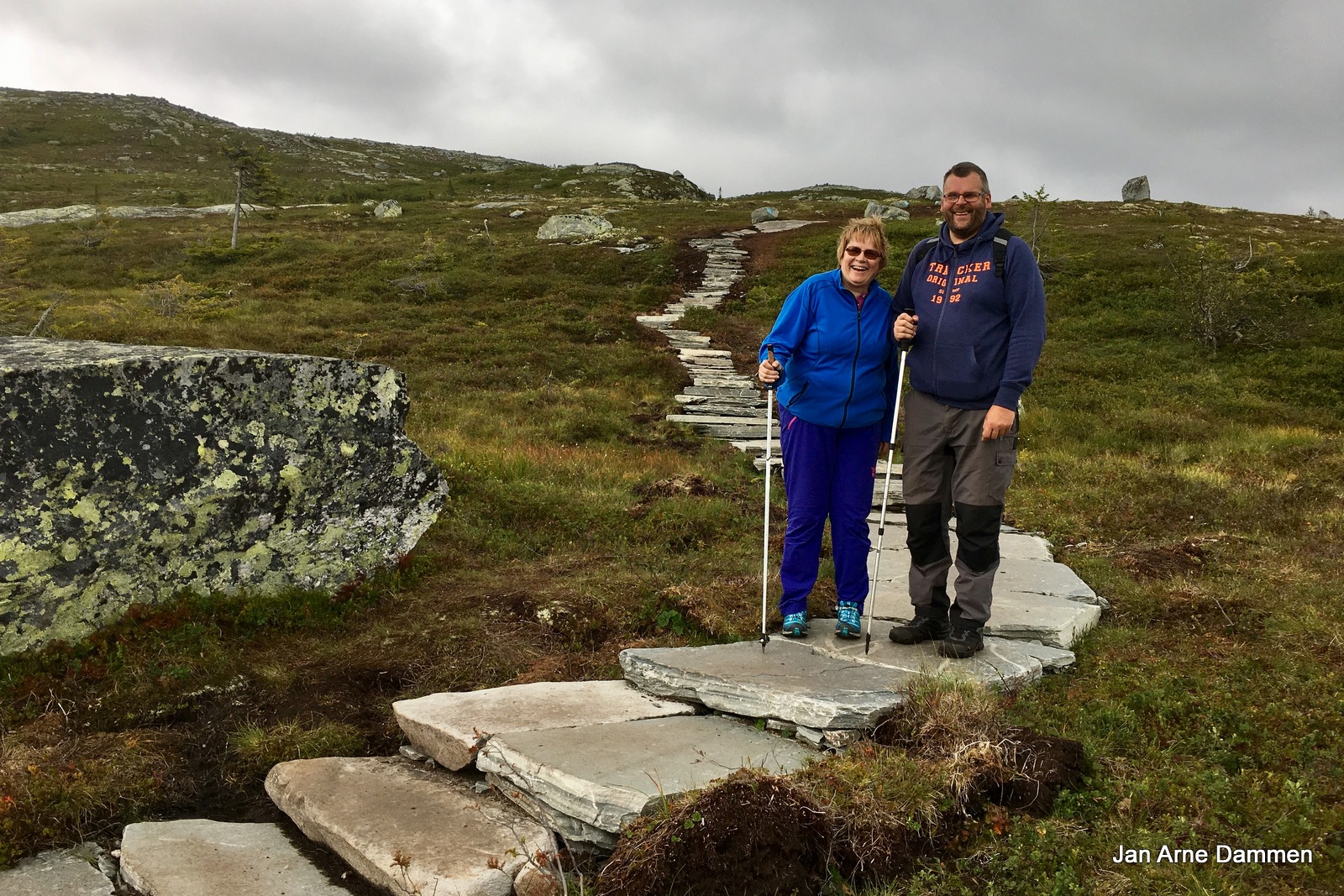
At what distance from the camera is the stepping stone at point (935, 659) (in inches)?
195

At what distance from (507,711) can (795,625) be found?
2115mm

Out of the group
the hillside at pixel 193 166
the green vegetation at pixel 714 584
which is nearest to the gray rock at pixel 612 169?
the hillside at pixel 193 166

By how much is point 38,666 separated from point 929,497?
5.72 m

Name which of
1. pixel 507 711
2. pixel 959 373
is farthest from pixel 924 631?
pixel 507 711

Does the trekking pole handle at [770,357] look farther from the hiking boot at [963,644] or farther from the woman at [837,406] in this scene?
the hiking boot at [963,644]

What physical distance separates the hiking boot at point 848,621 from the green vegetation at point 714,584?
766mm

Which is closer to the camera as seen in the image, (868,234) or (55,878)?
(55,878)

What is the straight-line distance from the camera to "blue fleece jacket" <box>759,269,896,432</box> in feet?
18.5

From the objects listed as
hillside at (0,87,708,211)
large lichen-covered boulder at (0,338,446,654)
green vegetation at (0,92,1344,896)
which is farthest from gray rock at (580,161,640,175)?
large lichen-covered boulder at (0,338,446,654)

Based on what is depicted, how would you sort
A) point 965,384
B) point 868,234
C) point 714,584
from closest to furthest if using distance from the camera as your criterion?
point 965,384, point 868,234, point 714,584

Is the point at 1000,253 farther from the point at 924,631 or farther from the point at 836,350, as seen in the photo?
the point at 924,631

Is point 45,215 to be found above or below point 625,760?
above

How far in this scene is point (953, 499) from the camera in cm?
538

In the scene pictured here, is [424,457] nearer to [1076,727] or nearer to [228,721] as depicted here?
[228,721]
